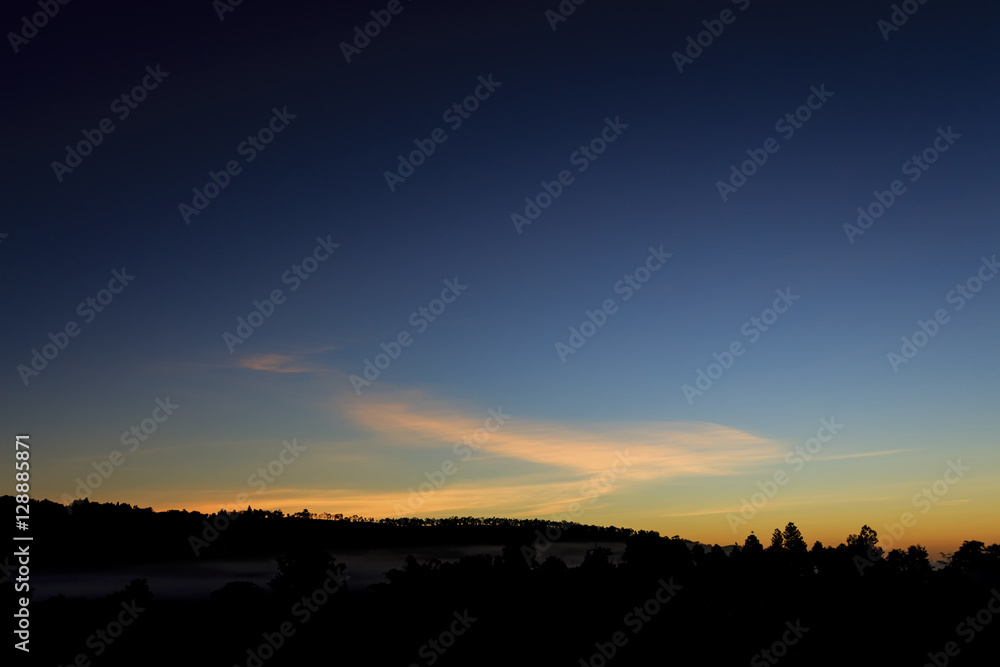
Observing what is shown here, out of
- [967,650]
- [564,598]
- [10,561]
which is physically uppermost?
[10,561]

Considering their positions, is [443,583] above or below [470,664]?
above

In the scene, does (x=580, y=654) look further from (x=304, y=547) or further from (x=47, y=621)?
(x=47, y=621)

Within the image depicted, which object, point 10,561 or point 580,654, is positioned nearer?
point 580,654

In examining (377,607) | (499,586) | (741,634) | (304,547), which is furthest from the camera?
(304,547)

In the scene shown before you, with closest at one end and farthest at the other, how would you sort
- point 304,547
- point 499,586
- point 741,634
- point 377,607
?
point 741,634 < point 377,607 < point 499,586 < point 304,547

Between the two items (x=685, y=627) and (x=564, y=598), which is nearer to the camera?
(x=685, y=627)

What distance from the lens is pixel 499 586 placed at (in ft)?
531

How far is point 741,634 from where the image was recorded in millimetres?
135125

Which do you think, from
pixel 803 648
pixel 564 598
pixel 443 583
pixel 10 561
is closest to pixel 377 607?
pixel 443 583

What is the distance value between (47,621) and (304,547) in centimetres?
→ 6090

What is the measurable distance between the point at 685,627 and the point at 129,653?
104178 millimetres

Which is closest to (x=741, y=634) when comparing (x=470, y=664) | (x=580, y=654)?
(x=580, y=654)

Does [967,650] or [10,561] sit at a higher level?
[10,561]

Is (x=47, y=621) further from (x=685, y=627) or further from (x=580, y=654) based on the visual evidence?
(x=685, y=627)
